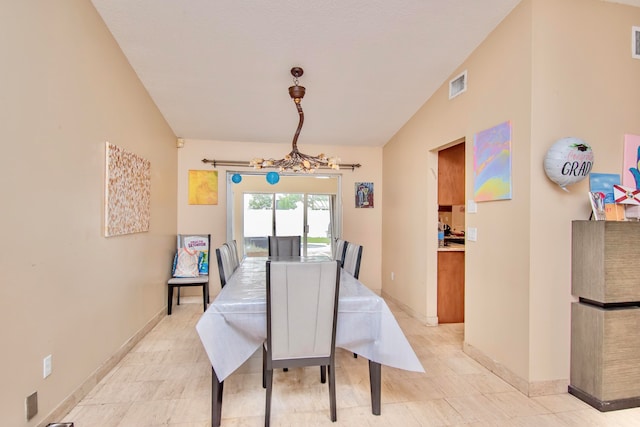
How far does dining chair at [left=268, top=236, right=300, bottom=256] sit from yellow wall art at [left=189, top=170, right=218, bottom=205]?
4.38 ft

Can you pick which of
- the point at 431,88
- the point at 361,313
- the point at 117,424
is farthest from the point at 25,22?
the point at 431,88

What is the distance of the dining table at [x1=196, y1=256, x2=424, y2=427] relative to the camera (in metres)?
1.84

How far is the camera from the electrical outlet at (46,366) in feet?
6.01

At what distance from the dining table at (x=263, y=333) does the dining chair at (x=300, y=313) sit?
5.2 inches

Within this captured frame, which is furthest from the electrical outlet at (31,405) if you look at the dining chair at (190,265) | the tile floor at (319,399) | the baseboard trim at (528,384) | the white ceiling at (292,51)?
the baseboard trim at (528,384)

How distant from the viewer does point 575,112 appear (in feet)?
7.46

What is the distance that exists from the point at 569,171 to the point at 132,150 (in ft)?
11.7

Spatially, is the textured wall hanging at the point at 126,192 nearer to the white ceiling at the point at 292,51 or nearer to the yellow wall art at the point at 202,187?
the white ceiling at the point at 292,51

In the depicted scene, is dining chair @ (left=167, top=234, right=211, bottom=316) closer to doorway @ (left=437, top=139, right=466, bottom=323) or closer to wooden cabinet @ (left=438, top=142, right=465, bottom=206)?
doorway @ (left=437, top=139, right=466, bottom=323)

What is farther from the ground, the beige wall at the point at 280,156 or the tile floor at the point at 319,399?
the beige wall at the point at 280,156

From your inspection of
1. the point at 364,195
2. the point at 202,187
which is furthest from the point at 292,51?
the point at 364,195

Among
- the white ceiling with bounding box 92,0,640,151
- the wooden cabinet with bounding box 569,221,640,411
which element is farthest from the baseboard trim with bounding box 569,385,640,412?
the white ceiling with bounding box 92,0,640,151

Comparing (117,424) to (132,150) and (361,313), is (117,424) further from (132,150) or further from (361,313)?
(132,150)

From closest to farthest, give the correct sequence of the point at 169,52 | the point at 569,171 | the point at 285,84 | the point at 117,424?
the point at 117,424
the point at 569,171
the point at 169,52
the point at 285,84
